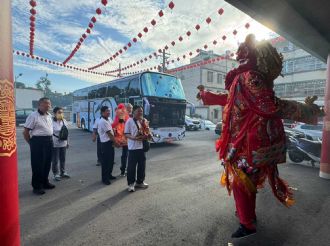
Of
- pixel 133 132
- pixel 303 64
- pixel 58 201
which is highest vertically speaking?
pixel 303 64

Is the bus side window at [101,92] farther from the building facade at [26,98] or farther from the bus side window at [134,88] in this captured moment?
the building facade at [26,98]

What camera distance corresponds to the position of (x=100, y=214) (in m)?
3.99

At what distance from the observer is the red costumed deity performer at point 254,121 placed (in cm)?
299

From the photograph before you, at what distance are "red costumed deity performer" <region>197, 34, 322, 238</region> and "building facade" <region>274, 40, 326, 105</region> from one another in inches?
1169

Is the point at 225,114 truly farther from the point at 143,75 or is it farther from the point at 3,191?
the point at 143,75

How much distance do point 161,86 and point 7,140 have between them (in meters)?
10.2

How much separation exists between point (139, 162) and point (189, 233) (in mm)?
2254

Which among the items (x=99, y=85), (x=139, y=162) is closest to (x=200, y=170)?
(x=139, y=162)

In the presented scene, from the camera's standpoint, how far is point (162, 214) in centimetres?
399

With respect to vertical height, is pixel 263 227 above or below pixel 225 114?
below

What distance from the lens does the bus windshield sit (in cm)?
1125

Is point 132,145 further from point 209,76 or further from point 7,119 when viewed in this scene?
point 209,76

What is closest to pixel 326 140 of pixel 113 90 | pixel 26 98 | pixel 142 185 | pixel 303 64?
pixel 142 185

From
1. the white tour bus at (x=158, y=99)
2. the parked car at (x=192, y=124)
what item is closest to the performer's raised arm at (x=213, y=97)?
the white tour bus at (x=158, y=99)
